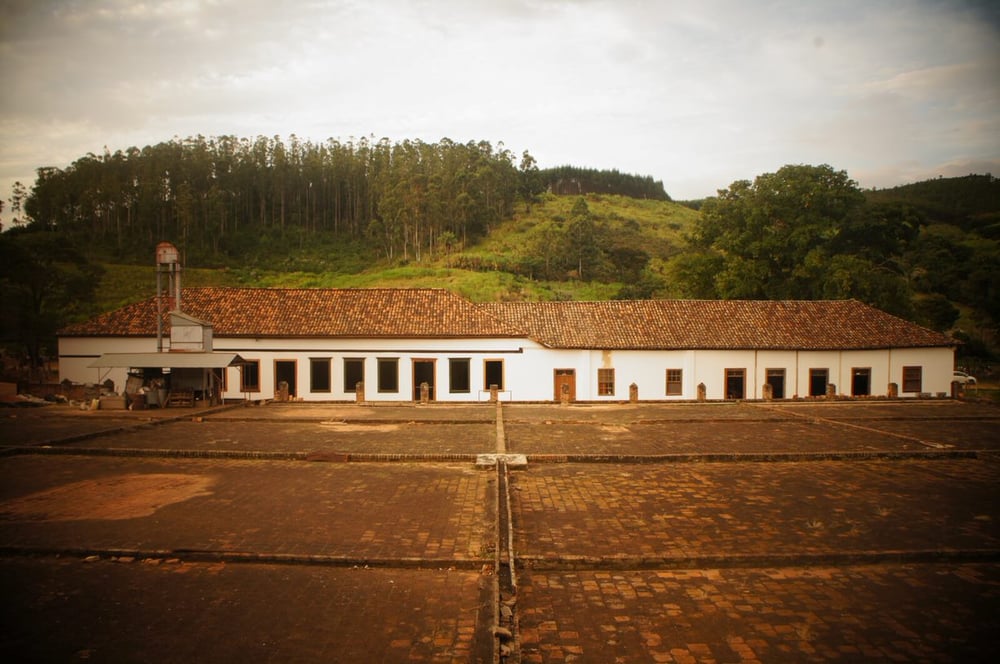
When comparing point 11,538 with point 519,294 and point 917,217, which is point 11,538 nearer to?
point 519,294

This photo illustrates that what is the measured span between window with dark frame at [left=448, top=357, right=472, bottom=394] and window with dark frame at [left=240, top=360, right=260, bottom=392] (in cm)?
713

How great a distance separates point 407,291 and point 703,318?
12.1m

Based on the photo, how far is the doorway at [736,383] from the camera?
22.8 m

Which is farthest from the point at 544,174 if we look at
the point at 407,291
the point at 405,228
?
the point at 407,291

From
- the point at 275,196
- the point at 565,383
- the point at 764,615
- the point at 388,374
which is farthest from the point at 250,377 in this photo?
the point at 275,196

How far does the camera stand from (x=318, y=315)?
76.2ft

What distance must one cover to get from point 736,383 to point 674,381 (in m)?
2.46

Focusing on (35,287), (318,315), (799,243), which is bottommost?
(318,315)

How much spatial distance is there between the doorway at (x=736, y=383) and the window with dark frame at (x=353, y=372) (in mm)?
13863

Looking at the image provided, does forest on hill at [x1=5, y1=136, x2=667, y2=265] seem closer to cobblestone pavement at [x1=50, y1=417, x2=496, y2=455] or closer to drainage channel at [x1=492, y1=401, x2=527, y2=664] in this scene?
cobblestone pavement at [x1=50, y1=417, x2=496, y2=455]

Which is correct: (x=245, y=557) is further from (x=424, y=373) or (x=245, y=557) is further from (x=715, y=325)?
(x=715, y=325)

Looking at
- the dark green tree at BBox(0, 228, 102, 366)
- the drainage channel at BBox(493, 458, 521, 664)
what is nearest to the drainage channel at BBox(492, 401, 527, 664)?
the drainage channel at BBox(493, 458, 521, 664)

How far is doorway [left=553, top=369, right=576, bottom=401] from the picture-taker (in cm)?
2244

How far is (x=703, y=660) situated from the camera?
4.63 metres
